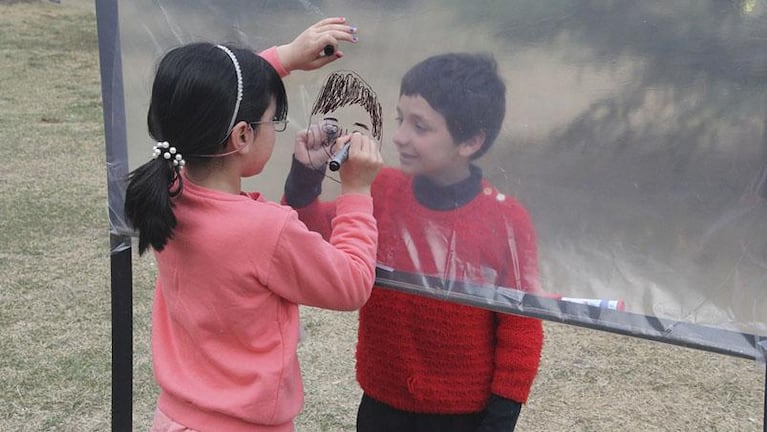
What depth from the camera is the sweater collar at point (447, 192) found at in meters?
1.82

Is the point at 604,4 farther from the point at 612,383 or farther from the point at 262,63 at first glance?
the point at 612,383

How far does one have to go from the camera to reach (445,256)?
1.88 m

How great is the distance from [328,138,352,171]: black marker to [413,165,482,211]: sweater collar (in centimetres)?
14

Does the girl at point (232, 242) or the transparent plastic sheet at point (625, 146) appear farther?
the girl at point (232, 242)

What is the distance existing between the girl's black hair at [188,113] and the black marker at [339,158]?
0.17m

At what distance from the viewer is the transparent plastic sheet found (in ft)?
5.05

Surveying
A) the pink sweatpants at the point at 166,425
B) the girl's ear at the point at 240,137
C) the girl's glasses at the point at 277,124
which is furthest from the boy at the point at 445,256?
the pink sweatpants at the point at 166,425

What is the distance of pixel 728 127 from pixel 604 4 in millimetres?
283

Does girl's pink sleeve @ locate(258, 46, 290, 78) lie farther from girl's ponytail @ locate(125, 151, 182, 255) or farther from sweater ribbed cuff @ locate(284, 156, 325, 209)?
girl's ponytail @ locate(125, 151, 182, 255)

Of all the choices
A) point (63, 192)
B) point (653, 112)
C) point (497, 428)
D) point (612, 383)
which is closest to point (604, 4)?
point (653, 112)

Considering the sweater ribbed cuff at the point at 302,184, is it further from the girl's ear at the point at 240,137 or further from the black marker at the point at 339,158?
the girl's ear at the point at 240,137

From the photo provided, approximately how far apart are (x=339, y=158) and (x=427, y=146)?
170 millimetres

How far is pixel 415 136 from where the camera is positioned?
6.10ft

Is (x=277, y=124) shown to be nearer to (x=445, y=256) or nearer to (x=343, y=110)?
(x=343, y=110)
